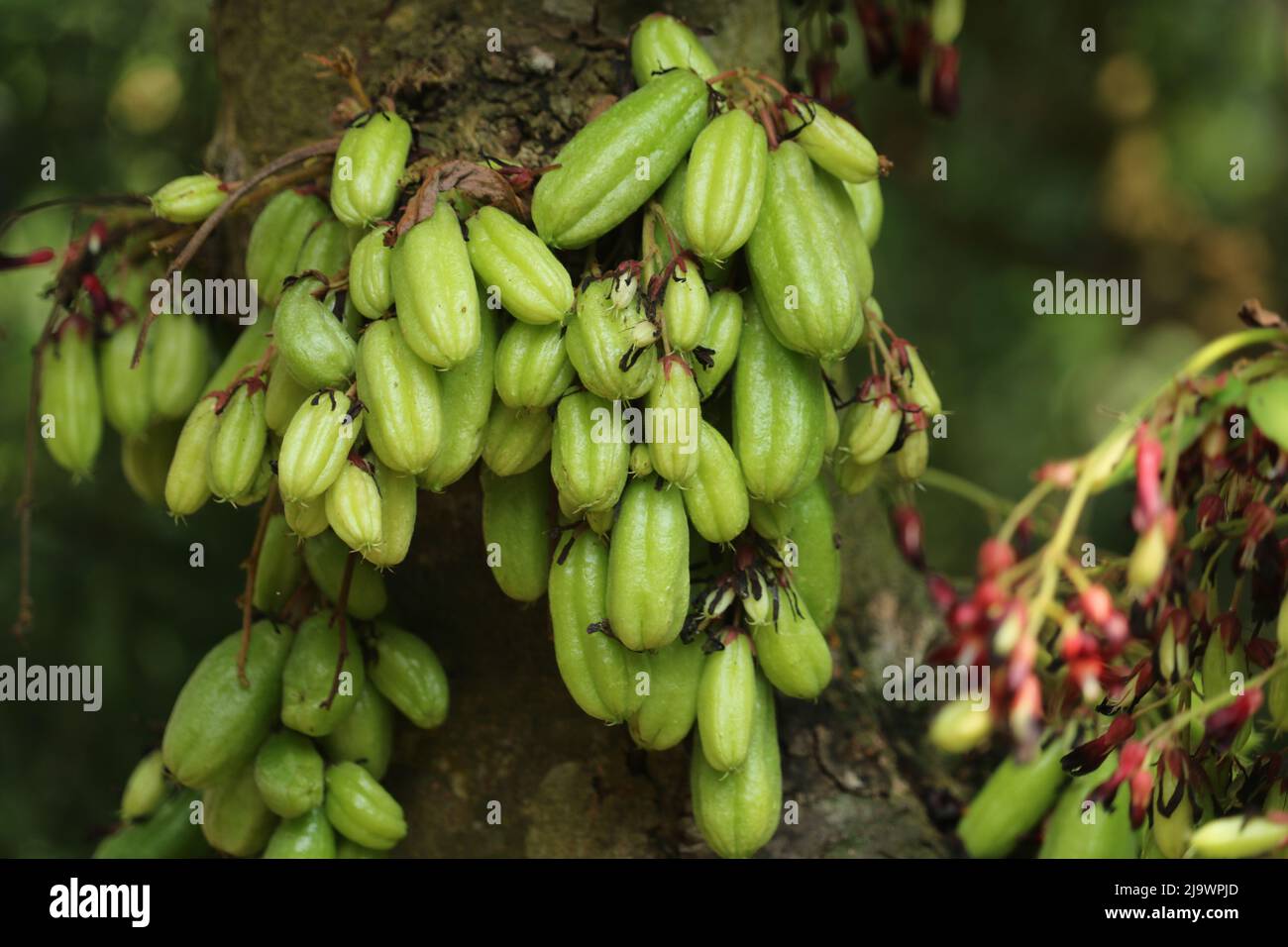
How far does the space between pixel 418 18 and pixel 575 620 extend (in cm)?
74

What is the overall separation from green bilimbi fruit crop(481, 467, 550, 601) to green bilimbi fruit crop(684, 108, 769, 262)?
31 cm

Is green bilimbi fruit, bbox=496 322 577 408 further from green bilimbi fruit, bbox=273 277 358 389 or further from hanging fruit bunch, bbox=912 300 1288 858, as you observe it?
hanging fruit bunch, bbox=912 300 1288 858

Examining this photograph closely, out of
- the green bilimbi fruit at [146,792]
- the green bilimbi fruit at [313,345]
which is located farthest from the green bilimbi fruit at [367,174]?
the green bilimbi fruit at [146,792]

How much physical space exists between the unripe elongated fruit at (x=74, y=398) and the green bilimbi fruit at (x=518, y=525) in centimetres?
59

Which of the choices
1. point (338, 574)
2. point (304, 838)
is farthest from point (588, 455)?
point (304, 838)

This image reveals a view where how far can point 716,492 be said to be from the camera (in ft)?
4.69

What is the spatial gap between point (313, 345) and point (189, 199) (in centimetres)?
32

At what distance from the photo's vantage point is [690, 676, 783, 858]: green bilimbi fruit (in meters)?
1.55

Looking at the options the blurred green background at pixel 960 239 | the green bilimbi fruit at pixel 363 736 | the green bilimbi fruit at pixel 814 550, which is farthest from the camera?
the blurred green background at pixel 960 239

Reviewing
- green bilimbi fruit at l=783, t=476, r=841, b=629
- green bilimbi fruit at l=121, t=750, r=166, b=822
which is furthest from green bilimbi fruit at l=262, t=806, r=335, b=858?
green bilimbi fruit at l=783, t=476, r=841, b=629

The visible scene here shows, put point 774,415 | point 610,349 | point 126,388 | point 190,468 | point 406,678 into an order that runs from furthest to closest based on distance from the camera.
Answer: point 126,388 < point 406,678 < point 190,468 < point 774,415 < point 610,349

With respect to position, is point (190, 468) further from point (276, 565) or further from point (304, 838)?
point (304, 838)

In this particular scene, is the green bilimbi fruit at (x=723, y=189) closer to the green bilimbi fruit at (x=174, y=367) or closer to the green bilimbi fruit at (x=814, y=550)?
the green bilimbi fruit at (x=814, y=550)

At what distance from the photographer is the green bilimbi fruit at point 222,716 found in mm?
1605
